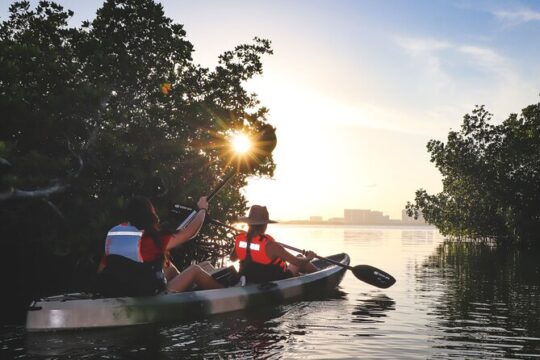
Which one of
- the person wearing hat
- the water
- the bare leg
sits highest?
the person wearing hat

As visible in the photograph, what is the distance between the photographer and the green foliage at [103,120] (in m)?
13.0

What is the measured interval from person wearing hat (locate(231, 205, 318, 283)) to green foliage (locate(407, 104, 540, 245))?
29.4 m

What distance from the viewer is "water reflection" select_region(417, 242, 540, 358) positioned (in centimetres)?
716

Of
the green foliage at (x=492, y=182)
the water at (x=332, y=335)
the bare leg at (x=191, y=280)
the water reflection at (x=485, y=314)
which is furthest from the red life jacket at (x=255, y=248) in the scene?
the green foliage at (x=492, y=182)

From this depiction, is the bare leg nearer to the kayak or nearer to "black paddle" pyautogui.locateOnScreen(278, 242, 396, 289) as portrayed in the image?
the kayak

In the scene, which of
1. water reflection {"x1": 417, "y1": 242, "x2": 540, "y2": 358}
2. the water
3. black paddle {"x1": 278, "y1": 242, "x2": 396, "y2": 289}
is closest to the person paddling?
the water

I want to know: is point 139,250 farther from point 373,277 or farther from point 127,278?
point 373,277

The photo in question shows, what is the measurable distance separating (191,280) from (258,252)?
1457mm

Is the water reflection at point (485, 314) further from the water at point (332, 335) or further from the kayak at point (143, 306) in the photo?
the kayak at point (143, 306)

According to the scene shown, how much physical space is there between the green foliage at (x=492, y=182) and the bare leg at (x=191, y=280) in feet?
101

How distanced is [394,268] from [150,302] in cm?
1512

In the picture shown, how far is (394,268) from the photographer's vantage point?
21.5m

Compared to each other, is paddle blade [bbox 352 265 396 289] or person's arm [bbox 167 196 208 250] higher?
person's arm [bbox 167 196 208 250]

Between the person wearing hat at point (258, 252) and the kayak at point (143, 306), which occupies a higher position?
the person wearing hat at point (258, 252)
